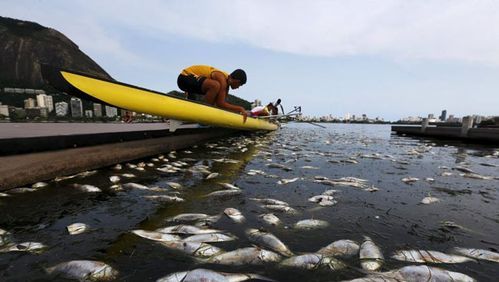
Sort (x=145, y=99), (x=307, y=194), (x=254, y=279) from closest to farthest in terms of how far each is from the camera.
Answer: (x=254, y=279) → (x=307, y=194) → (x=145, y=99)

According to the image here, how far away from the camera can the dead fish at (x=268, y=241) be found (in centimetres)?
302

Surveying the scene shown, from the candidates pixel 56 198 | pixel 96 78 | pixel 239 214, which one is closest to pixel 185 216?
pixel 239 214

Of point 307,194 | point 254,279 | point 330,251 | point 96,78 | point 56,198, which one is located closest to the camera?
point 254,279

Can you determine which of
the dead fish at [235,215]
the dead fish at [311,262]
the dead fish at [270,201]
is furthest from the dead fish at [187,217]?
the dead fish at [311,262]

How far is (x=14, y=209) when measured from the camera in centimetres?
390

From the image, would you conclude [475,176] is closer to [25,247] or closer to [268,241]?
[268,241]

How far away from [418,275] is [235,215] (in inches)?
88.9

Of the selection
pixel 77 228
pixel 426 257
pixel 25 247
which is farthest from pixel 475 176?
pixel 25 247

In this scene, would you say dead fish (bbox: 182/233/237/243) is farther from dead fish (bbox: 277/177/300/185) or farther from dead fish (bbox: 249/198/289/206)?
dead fish (bbox: 277/177/300/185)

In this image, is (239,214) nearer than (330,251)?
No

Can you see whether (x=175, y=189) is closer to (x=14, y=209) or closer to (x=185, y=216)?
(x=185, y=216)

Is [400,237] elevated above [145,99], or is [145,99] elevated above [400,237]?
[145,99]

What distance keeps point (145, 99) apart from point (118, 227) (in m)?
4.31

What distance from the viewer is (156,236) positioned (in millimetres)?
3234
